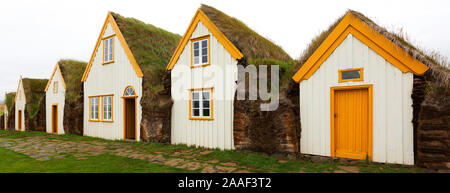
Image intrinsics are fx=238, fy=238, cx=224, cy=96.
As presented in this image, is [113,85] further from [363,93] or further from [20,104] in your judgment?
[20,104]

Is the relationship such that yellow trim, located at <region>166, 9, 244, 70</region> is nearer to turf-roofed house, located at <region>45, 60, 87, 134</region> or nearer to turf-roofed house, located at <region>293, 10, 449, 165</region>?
turf-roofed house, located at <region>293, 10, 449, 165</region>

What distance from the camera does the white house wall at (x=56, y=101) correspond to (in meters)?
17.4

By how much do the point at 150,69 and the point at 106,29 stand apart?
4731mm

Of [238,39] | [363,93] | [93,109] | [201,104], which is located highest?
[238,39]

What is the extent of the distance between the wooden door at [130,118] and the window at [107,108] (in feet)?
4.13

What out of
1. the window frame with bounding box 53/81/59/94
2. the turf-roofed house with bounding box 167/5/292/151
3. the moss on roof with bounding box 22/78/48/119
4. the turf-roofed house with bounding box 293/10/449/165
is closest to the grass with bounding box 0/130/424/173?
the turf-roofed house with bounding box 293/10/449/165

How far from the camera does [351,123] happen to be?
7.15 metres

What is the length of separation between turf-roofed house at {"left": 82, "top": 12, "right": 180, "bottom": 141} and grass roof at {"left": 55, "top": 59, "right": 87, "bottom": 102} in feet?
4.84

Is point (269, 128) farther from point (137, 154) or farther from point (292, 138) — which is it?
point (137, 154)

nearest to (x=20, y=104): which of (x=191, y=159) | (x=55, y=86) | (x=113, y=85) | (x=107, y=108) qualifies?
(x=55, y=86)

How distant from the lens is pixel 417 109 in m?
6.19

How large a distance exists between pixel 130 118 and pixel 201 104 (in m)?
5.39

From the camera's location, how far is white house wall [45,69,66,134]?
17422 millimetres
